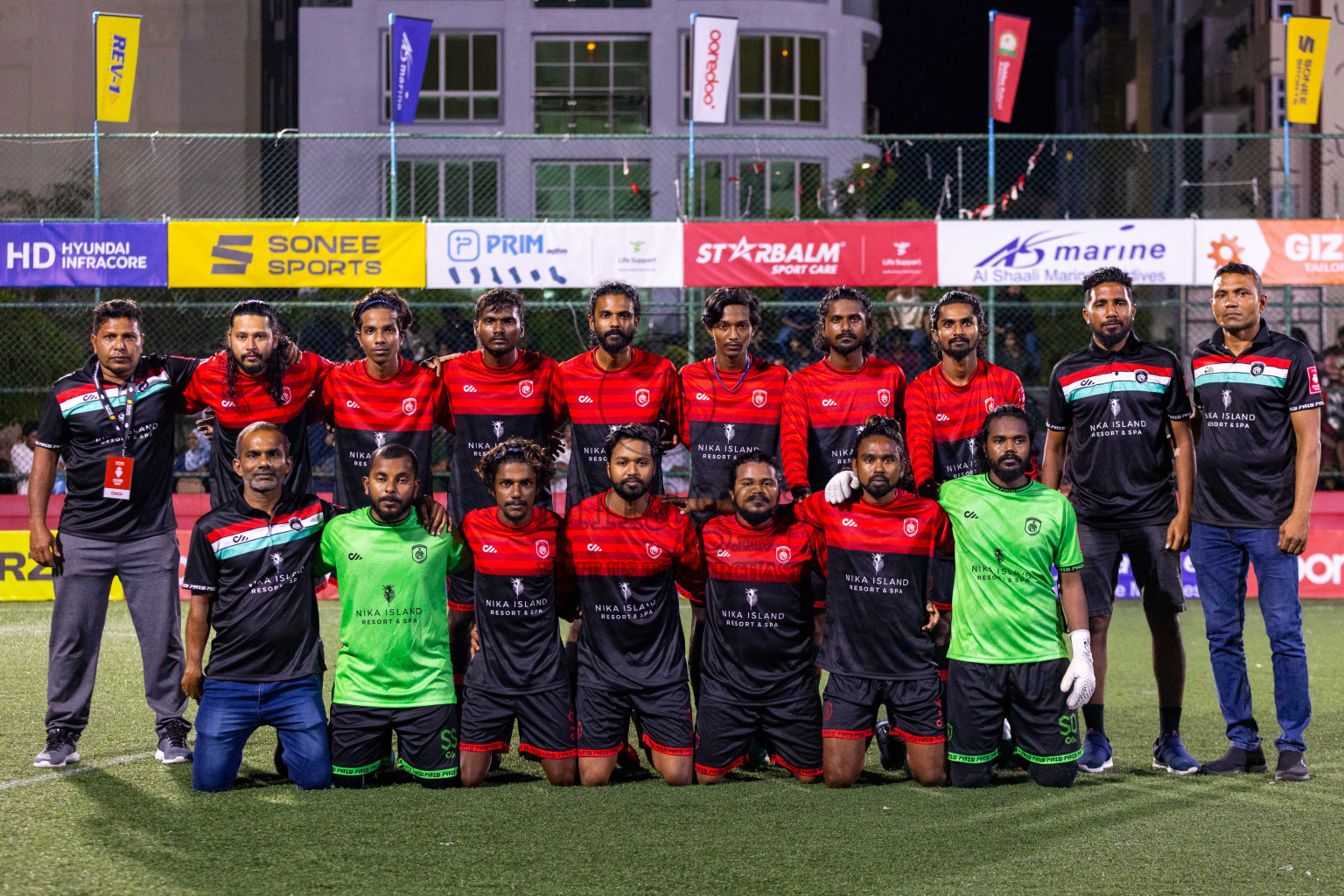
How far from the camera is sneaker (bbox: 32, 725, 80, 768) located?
19.7 feet

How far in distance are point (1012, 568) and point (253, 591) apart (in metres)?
3.14

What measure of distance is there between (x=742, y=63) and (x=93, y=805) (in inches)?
978

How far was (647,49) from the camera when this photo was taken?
1105 inches

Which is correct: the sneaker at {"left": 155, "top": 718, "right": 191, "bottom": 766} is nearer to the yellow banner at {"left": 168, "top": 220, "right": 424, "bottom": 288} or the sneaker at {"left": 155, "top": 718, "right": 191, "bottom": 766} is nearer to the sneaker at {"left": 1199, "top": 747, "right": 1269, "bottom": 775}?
the sneaker at {"left": 1199, "top": 747, "right": 1269, "bottom": 775}

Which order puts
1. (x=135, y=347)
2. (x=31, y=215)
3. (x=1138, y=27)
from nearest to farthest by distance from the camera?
1. (x=135, y=347)
2. (x=31, y=215)
3. (x=1138, y=27)

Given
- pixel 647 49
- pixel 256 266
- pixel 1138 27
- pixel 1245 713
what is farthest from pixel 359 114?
pixel 1245 713

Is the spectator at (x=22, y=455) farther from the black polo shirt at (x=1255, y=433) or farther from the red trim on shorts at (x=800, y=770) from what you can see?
the black polo shirt at (x=1255, y=433)

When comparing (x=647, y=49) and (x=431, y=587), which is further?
(x=647, y=49)

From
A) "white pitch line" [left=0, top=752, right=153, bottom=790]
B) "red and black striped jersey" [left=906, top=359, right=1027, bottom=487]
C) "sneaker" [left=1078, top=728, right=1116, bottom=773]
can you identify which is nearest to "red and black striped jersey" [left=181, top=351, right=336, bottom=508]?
"white pitch line" [left=0, top=752, right=153, bottom=790]

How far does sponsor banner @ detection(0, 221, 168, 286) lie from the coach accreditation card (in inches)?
284

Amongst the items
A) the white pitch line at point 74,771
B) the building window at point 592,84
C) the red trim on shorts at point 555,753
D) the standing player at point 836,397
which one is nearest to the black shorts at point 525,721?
the red trim on shorts at point 555,753

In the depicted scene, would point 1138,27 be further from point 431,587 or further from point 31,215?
point 431,587

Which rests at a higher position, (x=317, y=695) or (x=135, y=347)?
(x=135, y=347)

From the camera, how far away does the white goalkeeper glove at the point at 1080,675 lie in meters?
5.59
